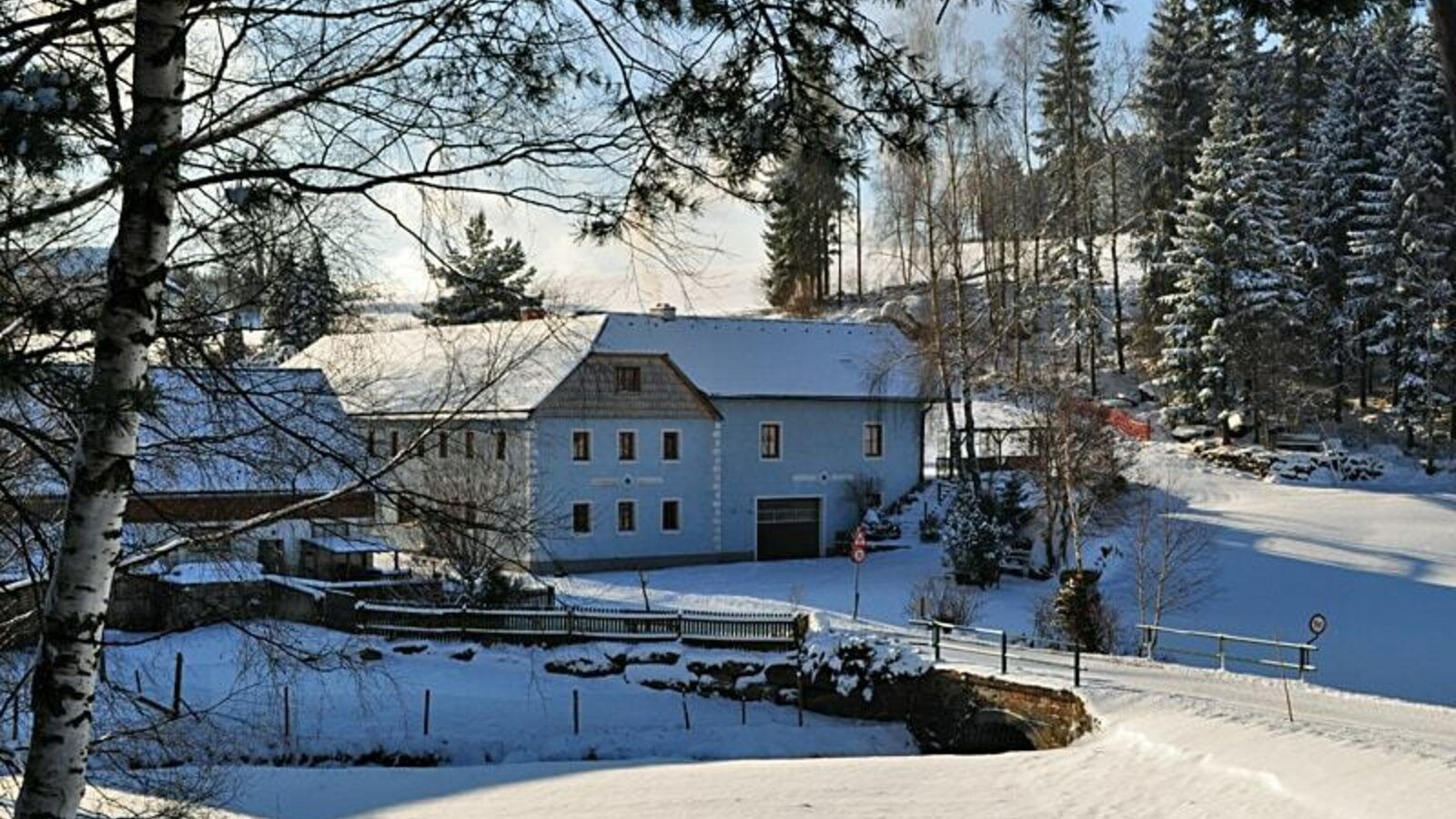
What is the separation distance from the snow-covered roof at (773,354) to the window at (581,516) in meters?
4.58

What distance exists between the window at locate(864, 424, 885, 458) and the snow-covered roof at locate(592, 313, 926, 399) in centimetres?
110

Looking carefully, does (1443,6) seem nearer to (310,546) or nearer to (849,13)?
(849,13)

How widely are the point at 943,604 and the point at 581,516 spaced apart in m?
11.8

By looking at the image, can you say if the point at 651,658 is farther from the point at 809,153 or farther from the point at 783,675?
the point at 809,153

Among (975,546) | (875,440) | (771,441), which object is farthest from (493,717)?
(875,440)

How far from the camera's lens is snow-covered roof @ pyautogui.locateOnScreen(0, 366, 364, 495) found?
635 centimetres

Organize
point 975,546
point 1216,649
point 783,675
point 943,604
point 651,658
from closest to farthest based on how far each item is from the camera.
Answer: point 783,675
point 651,658
point 1216,649
point 943,604
point 975,546

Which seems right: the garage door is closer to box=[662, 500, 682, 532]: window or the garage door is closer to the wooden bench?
box=[662, 500, 682, 532]: window

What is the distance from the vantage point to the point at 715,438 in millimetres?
38125

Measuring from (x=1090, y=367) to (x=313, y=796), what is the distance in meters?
41.6

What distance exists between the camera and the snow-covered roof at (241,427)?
250 inches

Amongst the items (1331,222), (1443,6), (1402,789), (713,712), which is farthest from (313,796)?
(1331,222)

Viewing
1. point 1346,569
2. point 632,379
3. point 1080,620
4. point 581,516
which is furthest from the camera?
point 632,379

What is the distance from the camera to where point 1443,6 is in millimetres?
5109
